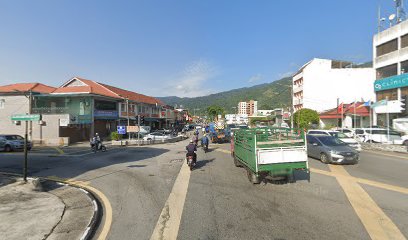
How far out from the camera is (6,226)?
6219 mm

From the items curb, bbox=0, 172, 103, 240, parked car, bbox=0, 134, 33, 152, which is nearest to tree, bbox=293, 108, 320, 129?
parked car, bbox=0, 134, 33, 152

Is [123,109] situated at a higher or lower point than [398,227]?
higher

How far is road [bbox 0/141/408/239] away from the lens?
19.2 ft

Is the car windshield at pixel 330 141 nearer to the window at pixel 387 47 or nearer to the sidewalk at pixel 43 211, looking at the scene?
the sidewalk at pixel 43 211

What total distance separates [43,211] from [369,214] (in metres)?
8.54

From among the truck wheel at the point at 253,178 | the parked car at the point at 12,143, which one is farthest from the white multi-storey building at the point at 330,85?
the truck wheel at the point at 253,178

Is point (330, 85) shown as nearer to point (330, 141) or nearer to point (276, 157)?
point (330, 141)

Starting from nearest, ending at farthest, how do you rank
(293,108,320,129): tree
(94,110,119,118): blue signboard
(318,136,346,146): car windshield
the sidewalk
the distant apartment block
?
the sidewalk → (318,136,346,146): car windshield → (94,110,119,118): blue signboard → (293,108,320,129): tree → the distant apartment block

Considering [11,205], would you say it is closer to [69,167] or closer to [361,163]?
[69,167]

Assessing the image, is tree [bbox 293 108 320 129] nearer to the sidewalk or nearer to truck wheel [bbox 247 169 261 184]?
truck wheel [bbox 247 169 261 184]

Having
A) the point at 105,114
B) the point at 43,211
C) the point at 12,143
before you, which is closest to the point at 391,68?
the point at 105,114

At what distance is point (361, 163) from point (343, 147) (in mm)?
1402

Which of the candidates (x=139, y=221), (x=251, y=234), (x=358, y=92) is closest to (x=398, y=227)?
(x=251, y=234)

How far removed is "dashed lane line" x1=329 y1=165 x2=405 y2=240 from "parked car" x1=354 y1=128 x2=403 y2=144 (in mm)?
17914
